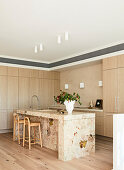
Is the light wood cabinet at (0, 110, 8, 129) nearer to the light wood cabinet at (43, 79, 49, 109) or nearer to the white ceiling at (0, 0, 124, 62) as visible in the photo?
the light wood cabinet at (43, 79, 49, 109)

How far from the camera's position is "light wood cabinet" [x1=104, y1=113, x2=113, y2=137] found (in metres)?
5.30

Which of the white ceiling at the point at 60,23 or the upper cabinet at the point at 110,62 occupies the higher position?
the white ceiling at the point at 60,23

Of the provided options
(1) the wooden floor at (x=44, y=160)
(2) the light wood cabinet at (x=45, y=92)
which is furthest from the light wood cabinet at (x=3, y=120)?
(1) the wooden floor at (x=44, y=160)

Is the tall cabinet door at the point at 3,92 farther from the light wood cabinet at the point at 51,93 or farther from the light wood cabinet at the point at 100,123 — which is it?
the light wood cabinet at the point at 100,123

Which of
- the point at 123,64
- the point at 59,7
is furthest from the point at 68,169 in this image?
the point at 123,64

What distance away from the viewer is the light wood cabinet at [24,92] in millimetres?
7023

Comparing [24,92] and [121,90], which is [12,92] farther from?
[121,90]

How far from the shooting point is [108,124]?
5.39 metres

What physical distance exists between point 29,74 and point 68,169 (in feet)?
15.7

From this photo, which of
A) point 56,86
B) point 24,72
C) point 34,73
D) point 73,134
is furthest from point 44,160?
point 56,86

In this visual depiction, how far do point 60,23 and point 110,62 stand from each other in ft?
7.08

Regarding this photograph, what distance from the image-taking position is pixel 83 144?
3.87 meters

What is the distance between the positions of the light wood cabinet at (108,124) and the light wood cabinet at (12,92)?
331cm

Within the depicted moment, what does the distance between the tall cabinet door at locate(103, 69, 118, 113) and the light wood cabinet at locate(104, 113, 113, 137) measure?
0.15 meters
